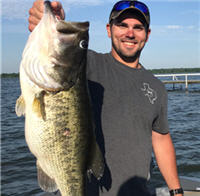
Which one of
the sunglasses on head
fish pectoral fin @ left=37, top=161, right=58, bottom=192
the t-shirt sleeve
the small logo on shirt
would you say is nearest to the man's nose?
the sunglasses on head

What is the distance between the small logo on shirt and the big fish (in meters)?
1.02

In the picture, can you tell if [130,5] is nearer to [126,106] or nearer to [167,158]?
[126,106]

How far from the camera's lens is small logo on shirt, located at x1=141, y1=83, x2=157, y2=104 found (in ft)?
10.3

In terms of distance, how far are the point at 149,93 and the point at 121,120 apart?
0.56 meters

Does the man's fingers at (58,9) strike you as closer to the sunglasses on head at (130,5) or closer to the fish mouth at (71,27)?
the fish mouth at (71,27)

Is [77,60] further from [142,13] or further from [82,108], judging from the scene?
[142,13]

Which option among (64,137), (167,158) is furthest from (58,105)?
(167,158)

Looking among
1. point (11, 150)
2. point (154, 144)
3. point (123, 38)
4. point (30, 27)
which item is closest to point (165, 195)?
point (154, 144)

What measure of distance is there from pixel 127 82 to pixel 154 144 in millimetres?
1009

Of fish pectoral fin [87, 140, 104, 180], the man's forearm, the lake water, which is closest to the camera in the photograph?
fish pectoral fin [87, 140, 104, 180]

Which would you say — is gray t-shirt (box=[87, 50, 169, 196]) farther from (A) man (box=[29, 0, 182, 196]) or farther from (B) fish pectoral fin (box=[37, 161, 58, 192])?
(B) fish pectoral fin (box=[37, 161, 58, 192])

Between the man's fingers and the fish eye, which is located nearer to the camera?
the fish eye

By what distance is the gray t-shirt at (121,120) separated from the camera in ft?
9.25

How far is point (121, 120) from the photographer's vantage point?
9.47 feet
